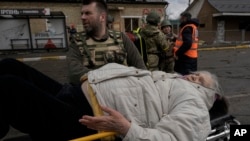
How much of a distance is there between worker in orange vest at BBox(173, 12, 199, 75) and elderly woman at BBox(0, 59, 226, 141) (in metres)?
3.23

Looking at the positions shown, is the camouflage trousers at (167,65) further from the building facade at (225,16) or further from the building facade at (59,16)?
the building facade at (225,16)

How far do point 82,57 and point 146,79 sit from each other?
1032 mm

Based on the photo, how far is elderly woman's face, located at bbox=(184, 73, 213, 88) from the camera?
2434 mm

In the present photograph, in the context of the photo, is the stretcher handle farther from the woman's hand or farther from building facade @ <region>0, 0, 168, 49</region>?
building facade @ <region>0, 0, 168, 49</region>

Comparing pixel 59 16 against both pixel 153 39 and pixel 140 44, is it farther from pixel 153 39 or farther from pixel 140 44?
pixel 140 44

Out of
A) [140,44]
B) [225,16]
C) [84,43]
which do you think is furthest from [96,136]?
[225,16]

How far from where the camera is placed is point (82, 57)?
10.3ft

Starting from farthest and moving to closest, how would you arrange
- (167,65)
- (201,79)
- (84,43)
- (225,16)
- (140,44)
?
(225,16), (167,65), (140,44), (84,43), (201,79)

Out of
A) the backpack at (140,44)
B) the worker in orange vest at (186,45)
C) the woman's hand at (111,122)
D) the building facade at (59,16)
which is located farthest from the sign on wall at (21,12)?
the woman's hand at (111,122)

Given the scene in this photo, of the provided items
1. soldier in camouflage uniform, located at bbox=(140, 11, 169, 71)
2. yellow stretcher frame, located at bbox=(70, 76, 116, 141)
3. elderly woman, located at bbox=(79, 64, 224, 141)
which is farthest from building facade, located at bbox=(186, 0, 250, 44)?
yellow stretcher frame, located at bbox=(70, 76, 116, 141)

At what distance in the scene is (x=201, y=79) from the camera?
248cm

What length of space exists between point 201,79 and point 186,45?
3158 mm

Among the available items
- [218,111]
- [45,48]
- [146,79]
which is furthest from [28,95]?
[45,48]

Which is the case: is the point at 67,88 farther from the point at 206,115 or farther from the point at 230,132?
the point at 230,132
